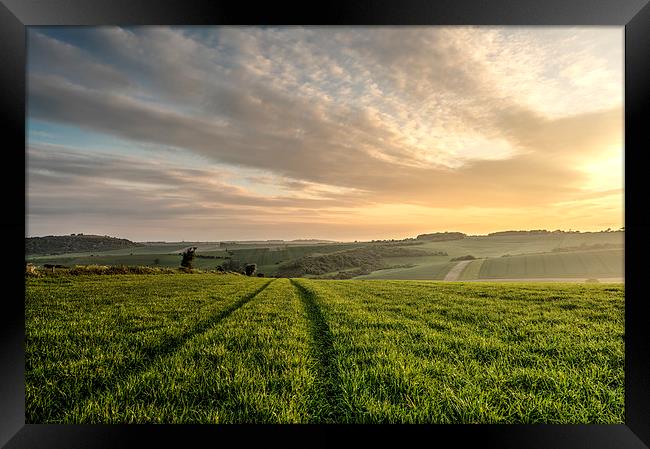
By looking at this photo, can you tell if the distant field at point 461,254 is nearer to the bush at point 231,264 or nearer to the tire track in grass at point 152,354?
the bush at point 231,264

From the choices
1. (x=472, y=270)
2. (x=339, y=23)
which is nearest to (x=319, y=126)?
(x=339, y=23)

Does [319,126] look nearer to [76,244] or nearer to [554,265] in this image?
[76,244]

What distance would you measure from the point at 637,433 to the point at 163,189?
12015 mm

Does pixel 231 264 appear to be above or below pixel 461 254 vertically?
below

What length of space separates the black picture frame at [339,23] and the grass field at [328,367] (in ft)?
0.35

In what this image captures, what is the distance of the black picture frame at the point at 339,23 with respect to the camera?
254 centimetres

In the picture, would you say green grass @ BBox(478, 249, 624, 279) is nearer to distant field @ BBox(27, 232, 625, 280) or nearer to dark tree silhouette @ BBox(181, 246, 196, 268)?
distant field @ BBox(27, 232, 625, 280)

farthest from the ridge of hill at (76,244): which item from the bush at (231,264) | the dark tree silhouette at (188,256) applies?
the bush at (231,264)

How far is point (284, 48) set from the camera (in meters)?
6.45

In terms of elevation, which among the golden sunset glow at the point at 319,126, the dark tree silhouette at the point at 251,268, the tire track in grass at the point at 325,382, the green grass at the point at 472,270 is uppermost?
the golden sunset glow at the point at 319,126

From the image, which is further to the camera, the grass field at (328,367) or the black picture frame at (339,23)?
the grass field at (328,367)

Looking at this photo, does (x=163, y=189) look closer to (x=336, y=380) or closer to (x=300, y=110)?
(x=300, y=110)

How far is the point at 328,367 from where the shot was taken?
3.54m

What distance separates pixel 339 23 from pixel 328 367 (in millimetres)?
3392
